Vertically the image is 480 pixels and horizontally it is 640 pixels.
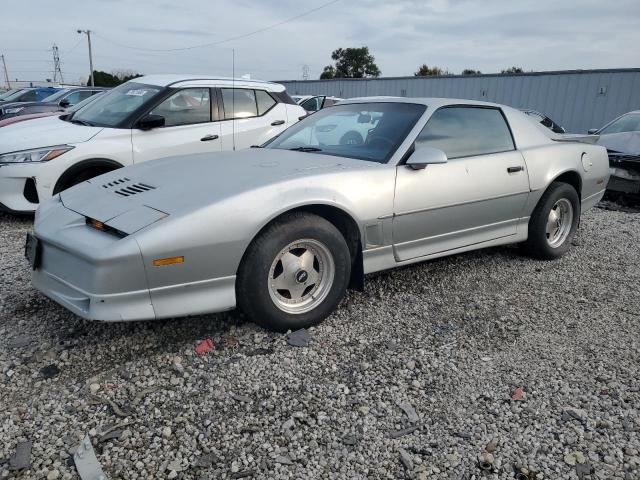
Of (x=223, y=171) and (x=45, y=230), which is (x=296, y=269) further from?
(x=45, y=230)

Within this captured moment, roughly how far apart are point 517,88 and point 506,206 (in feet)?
66.8

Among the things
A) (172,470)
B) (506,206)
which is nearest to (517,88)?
(506,206)

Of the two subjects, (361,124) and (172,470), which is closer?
(172,470)

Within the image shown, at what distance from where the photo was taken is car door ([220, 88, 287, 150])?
20.8 ft

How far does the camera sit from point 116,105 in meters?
6.10

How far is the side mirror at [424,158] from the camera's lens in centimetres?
341

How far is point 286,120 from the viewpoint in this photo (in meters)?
6.86

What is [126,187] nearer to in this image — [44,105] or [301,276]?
[301,276]

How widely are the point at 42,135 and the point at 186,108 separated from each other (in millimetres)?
1540

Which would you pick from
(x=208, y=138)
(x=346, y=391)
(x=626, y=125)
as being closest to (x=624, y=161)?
(x=626, y=125)

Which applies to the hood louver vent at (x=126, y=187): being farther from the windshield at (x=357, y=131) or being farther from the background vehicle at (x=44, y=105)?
the background vehicle at (x=44, y=105)

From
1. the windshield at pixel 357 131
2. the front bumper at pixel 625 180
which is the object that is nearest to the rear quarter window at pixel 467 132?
the windshield at pixel 357 131

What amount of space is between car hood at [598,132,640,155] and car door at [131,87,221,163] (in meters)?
5.34

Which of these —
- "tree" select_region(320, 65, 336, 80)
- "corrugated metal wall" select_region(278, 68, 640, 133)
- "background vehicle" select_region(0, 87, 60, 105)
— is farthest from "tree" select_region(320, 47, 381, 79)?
"background vehicle" select_region(0, 87, 60, 105)
